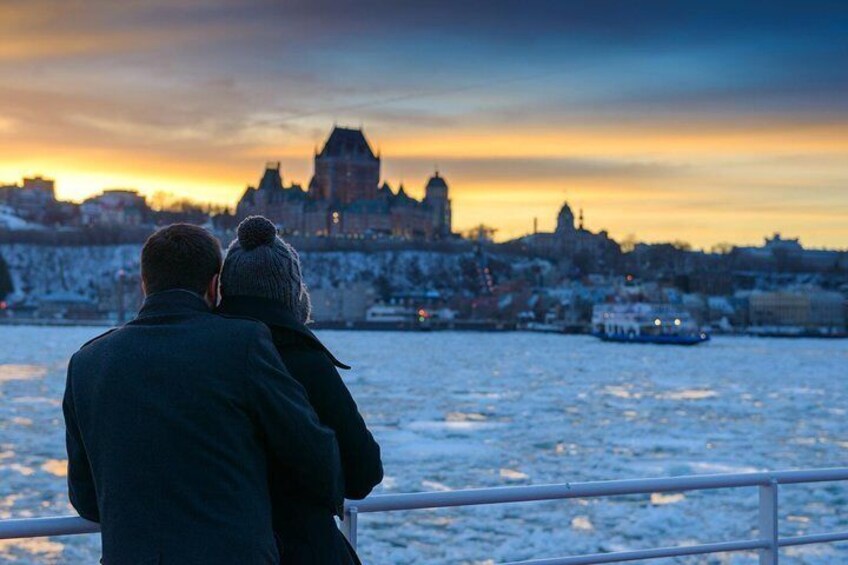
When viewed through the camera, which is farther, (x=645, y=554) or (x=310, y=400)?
(x=645, y=554)

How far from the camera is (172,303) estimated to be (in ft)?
6.40

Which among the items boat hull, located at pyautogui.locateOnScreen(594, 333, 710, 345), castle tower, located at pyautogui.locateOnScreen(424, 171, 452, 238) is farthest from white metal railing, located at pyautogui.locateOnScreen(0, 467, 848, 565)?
castle tower, located at pyautogui.locateOnScreen(424, 171, 452, 238)

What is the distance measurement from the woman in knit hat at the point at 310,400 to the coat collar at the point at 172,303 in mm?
106

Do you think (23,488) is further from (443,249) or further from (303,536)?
(443,249)

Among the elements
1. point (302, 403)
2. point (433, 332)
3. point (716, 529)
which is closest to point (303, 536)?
point (302, 403)

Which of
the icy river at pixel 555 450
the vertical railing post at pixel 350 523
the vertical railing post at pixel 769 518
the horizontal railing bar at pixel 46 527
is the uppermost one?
the horizontal railing bar at pixel 46 527

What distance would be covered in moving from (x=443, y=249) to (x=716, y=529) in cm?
11964

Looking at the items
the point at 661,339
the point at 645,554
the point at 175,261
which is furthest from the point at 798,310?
the point at 175,261

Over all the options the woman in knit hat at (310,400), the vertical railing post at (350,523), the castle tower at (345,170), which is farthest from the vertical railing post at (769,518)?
the castle tower at (345,170)

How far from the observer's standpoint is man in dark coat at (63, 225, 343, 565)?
1.83 meters

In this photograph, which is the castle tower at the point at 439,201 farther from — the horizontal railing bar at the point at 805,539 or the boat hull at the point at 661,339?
the horizontal railing bar at the point at 805,539

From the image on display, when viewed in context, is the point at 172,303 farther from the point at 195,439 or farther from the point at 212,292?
the point at 195,439

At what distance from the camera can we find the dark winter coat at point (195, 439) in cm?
183

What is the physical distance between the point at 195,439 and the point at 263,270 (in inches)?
14.7
